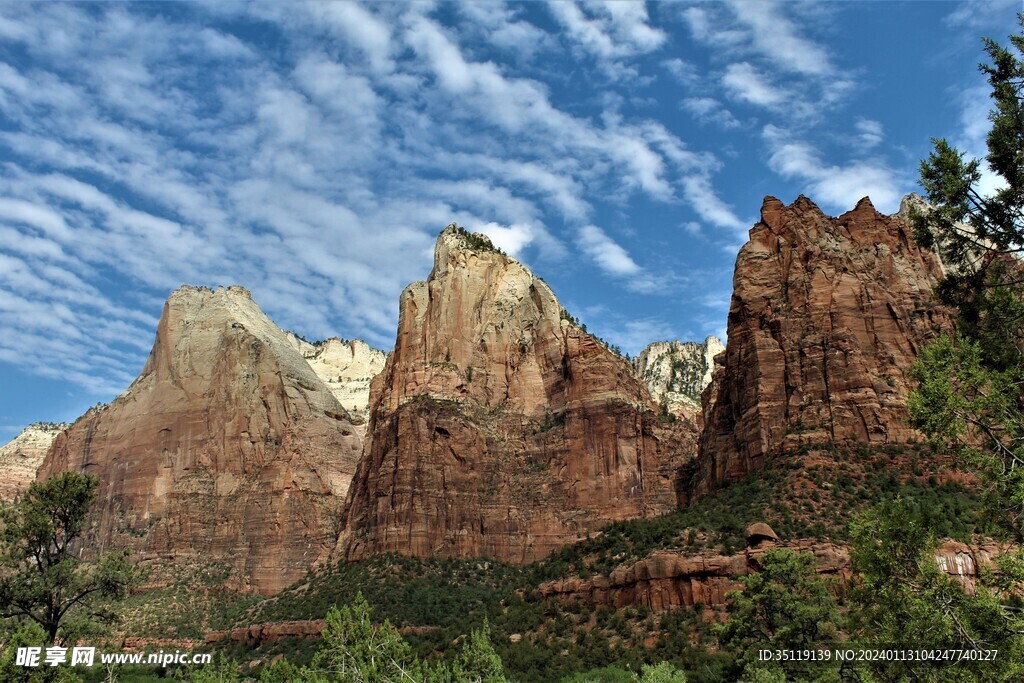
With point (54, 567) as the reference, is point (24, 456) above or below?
above

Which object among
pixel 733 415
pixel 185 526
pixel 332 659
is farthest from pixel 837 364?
pixel 185 526

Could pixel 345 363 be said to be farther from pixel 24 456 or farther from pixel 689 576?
pixel 689 576

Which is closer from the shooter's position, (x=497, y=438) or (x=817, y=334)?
(x=817, y=334)

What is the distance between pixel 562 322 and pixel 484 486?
2778cm

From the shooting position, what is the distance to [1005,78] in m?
22.2

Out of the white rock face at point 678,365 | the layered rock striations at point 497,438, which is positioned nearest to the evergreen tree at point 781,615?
the layered rock striations at point 497,438

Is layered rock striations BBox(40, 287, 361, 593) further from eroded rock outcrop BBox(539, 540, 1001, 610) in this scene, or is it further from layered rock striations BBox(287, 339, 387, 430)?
eroded rock outcrop BBox(539, 540, 1001, 610)

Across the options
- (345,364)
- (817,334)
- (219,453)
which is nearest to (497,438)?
(219,453)

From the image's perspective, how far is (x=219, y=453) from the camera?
11644cm

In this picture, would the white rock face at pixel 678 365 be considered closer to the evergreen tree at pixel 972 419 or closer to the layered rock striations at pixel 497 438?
the layered rock striations at pixel 497 438

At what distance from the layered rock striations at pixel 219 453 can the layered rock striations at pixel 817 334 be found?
56771 millimetres

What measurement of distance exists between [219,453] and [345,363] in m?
78.5

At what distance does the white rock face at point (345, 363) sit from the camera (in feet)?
599

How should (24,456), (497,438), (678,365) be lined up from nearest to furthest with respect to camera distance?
(497,438)
(24,456)
(678,365)
